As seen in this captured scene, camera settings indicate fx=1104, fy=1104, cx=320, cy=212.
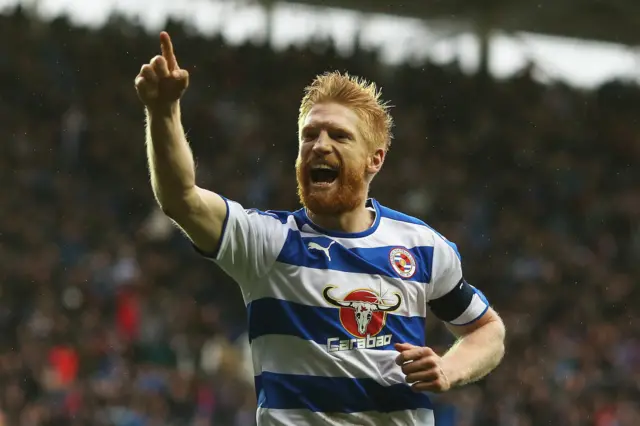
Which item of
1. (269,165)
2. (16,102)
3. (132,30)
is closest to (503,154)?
(269,165)

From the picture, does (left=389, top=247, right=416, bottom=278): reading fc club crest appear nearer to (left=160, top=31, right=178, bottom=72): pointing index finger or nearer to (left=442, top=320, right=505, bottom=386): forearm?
(left=442, top=320, right=505, bottom=386): forearm

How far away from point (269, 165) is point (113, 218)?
85.9 inches

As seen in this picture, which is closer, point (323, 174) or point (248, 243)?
point (248, 243)

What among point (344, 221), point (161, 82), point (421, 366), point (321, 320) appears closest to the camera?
point (161, 82)

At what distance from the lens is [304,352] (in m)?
3.29

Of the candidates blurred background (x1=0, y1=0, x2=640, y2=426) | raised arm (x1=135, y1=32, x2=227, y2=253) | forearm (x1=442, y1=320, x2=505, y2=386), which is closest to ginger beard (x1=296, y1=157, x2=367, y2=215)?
raised arm (x1=135, y1=32, x2=227, y2=253)

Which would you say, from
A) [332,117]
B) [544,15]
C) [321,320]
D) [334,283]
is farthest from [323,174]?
[544,15]

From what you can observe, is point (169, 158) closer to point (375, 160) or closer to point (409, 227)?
point (375, 160)

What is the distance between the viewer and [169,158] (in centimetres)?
294

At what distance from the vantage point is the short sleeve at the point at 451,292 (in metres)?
3.66

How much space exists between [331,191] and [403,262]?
1.07ft

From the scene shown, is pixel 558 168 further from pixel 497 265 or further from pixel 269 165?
pixel 269 165

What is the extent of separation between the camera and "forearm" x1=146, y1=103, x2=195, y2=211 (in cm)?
292

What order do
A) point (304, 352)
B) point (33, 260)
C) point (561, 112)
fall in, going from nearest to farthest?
point (304, 352), point (33, 260), point (561, 112)
